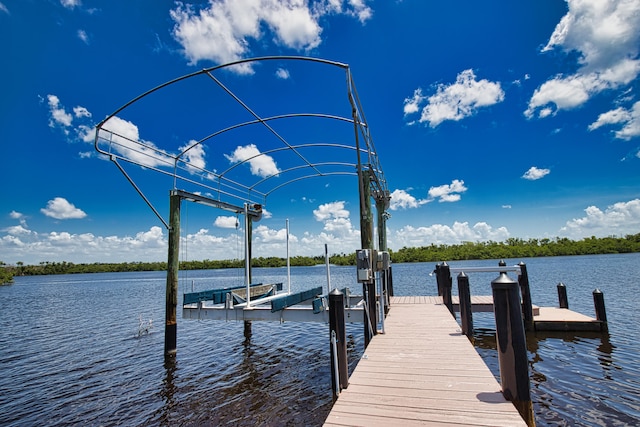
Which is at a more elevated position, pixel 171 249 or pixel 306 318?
pixel 171 249

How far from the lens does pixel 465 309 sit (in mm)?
6746

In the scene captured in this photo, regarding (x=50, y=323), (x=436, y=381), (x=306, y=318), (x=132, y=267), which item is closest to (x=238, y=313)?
(x=306, y=318)

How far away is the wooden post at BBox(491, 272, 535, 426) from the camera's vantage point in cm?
335

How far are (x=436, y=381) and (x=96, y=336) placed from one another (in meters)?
15.5

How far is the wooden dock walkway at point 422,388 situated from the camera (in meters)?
3.13

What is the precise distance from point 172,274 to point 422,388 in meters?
7.52

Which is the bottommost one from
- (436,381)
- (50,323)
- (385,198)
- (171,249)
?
(50,323)

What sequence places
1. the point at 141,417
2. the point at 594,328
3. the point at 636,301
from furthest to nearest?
1. the point at 636,301
2. the point at 594,328
3. the point at 141,417

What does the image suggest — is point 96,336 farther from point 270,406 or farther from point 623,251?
point 623,251

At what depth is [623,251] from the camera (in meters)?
86.9

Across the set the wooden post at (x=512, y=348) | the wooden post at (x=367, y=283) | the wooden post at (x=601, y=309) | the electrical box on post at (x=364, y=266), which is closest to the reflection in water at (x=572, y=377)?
the wooden post at (x=601, y=309)

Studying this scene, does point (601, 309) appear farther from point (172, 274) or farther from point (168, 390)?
point (172, 274)

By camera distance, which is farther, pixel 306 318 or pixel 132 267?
pixel 132 267

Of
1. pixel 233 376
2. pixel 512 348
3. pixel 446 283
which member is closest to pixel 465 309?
pixel 446 283
